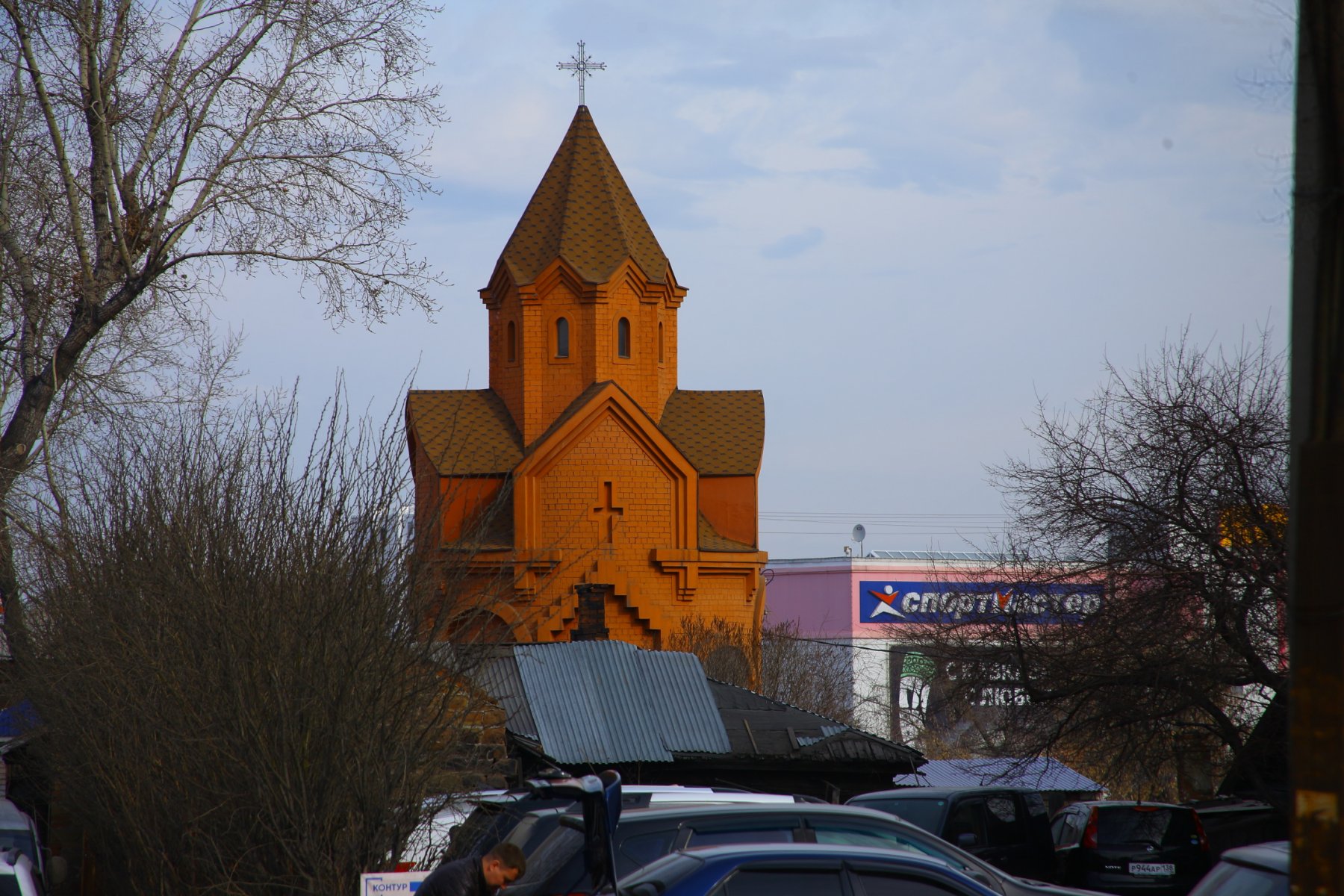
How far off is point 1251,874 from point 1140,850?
13.6 m

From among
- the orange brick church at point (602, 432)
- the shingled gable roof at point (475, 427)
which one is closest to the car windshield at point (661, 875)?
the orange brick church at point (602, 432)

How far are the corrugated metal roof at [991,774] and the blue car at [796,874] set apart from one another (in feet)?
51.4

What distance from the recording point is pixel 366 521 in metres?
10.7

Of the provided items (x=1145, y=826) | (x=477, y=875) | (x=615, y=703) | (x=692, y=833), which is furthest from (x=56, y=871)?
(x=1145, y=826)

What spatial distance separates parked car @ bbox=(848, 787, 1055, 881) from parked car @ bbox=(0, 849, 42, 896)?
31.8ft

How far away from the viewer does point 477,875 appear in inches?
302

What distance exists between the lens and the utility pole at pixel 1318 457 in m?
3.19

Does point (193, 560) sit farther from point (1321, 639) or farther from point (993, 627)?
point (993, 627)

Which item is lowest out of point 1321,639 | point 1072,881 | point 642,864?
point 1072,881

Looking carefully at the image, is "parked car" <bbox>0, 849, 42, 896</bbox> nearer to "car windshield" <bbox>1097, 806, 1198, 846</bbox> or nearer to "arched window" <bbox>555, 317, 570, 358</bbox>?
"car windshield" <bbox>1097, 806, 1198, 846</bbox>

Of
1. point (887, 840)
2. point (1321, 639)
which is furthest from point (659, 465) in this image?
point (1321, 639)

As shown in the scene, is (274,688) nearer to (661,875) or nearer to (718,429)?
(661,875)

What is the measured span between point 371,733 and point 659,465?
990 inches

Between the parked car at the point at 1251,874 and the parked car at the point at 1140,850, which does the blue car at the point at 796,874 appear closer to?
the parked car at the point at 1251,874
